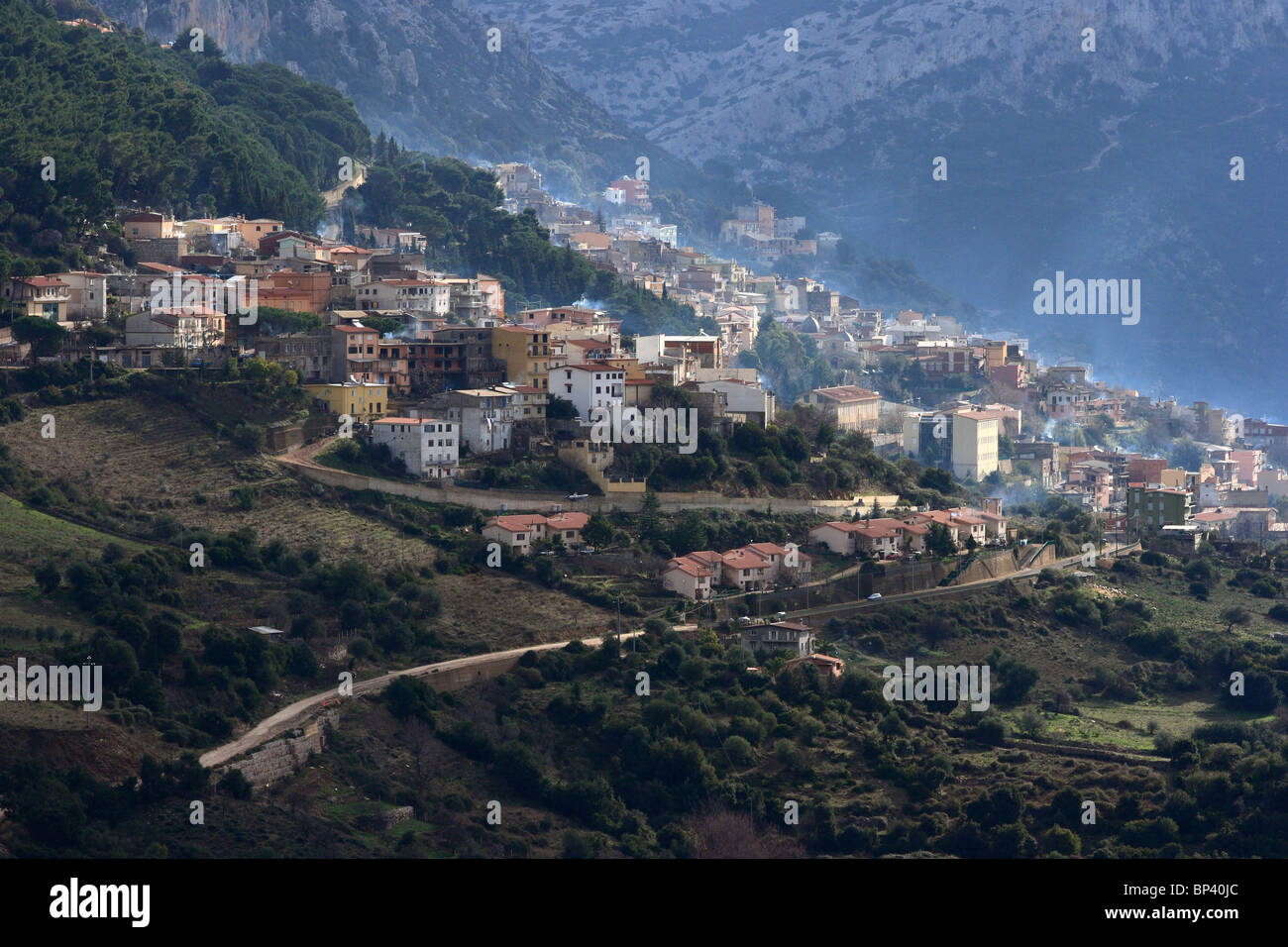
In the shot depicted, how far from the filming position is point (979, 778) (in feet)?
107

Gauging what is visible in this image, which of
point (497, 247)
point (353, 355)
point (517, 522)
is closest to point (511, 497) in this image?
point (517, 522)

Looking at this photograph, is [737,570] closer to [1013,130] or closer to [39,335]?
[39,335]

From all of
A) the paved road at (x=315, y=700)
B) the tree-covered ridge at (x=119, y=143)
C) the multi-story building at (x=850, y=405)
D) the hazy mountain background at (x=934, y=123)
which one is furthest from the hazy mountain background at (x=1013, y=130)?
the paved road at (x=315, y=700)

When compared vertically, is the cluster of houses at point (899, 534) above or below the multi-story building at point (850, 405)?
below

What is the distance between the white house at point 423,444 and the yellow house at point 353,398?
1317 mm

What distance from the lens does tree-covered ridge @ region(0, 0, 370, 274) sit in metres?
48.5

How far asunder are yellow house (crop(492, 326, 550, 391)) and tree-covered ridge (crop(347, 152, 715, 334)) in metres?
15.0

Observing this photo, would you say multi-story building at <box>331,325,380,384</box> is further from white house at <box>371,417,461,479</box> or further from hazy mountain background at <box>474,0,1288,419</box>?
hazy mountain background at <box>474,0,1288,419</box>

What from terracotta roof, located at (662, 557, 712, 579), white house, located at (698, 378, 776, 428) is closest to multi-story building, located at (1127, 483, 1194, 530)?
white house, located at (698, 378, 776, 428)

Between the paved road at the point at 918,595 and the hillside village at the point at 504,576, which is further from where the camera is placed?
the paved road at the point at 918,595

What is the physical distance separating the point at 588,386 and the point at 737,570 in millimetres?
6609

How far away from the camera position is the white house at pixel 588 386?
4269 centimetres

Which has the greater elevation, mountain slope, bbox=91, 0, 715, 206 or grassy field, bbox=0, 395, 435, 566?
mountain slope, bbox=91, 0, 715, 206

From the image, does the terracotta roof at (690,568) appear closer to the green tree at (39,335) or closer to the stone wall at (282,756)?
the stone wall at (282,756)
